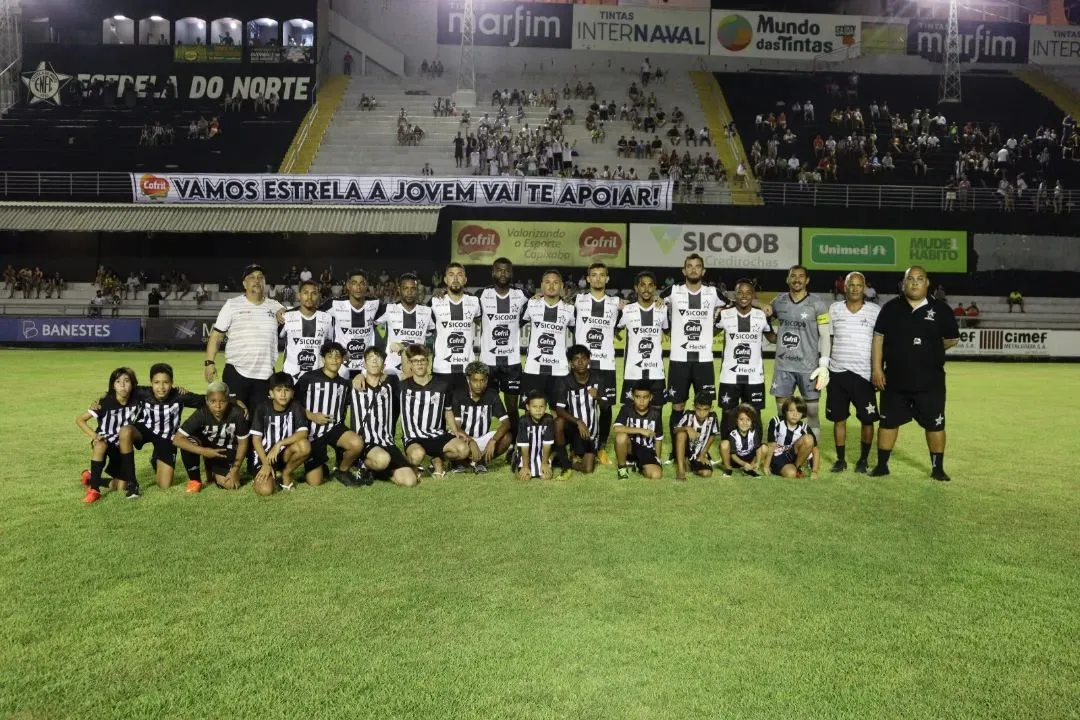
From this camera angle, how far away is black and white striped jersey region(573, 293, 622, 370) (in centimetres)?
907

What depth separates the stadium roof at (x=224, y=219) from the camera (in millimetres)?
27969

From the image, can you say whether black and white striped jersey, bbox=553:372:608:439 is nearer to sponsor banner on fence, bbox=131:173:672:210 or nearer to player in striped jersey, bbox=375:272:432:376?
player in striped jersey, bbox=375:272:432:376

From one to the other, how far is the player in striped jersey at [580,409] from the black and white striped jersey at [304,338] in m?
2.70

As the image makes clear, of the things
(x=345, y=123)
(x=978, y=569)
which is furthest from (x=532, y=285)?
(x=978, y=569)

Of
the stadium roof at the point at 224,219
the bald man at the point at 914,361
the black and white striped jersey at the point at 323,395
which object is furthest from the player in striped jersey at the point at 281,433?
the stadium roof at the point at 224,219

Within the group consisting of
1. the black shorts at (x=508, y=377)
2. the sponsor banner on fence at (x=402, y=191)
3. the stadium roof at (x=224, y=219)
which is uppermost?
the sponsor banner on fence at (x=402, y=191)

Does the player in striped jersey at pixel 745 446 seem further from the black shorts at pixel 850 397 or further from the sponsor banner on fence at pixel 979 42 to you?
the sponsor banner on fence at pixel 979 42

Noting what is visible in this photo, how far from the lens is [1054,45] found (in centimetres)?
4416

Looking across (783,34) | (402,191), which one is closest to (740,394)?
(402,191)

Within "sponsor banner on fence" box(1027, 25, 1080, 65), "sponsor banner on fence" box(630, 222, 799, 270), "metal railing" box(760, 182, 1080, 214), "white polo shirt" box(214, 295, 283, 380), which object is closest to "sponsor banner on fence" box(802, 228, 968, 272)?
"sponsor banner on fence" box(630, 222, 799, 270)

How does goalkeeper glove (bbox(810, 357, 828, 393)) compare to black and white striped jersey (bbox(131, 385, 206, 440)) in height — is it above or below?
above

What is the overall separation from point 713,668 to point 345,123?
35.8 meters

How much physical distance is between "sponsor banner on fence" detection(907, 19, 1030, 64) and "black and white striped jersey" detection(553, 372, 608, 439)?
144ft

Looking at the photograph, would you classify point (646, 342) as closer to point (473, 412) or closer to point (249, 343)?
point (473, 412)
